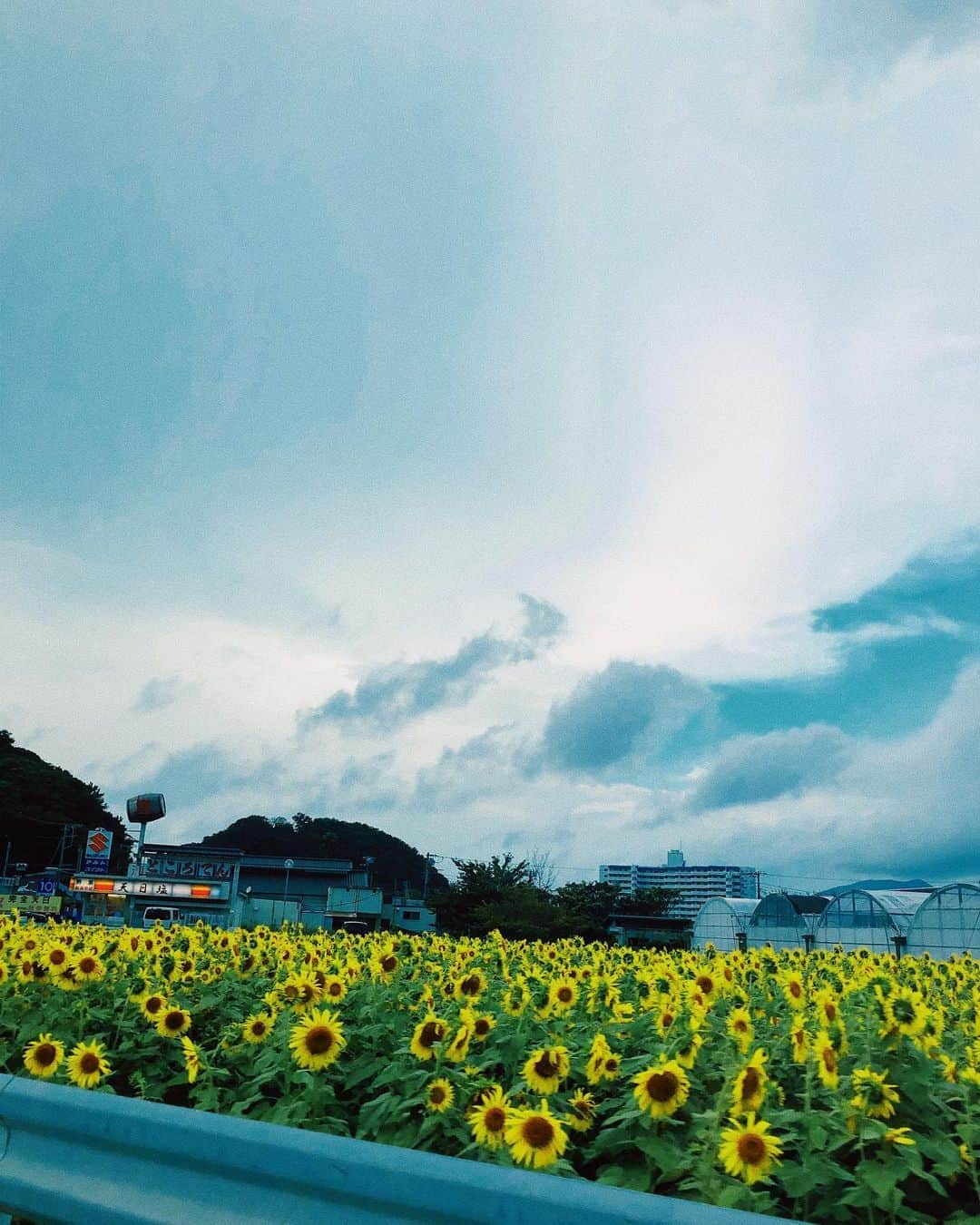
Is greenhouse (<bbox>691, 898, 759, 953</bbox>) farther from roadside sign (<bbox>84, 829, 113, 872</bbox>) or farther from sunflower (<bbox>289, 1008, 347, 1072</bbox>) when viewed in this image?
sunflower (<bbox>289, 1008, 347, 1072</bbox>)

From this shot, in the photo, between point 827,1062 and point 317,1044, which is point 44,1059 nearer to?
point 317,1044

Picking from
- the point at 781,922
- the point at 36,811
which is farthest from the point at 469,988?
the point at 36,811

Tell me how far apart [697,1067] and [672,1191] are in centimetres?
64

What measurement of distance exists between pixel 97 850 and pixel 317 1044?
37.5 meters

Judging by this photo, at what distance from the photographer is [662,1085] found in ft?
10.9

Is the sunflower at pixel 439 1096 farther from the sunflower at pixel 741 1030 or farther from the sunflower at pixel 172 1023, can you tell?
the sunflower at pixel 172 1023

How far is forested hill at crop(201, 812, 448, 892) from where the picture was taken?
115812 millimetres

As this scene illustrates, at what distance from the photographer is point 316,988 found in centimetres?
511

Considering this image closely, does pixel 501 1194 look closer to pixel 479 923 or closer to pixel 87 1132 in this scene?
pixel 87 1132

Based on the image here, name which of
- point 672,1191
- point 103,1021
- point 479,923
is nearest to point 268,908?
point 479,923

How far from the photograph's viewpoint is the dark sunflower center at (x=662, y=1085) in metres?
3.31

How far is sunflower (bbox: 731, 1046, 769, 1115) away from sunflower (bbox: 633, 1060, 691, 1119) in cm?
21

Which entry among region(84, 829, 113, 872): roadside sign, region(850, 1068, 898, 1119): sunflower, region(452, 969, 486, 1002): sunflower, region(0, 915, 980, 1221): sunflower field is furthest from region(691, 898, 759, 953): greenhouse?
region(850, 1068, 898, 1119): sunflower

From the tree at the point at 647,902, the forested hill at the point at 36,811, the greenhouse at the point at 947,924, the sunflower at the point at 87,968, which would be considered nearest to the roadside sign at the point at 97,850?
the tree at the point at 647,902
